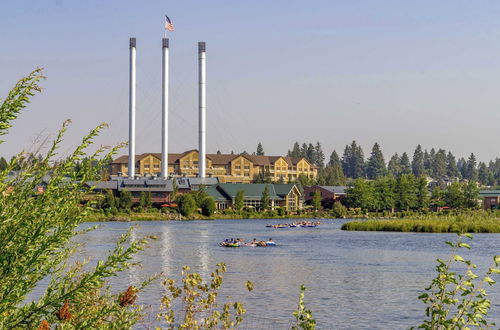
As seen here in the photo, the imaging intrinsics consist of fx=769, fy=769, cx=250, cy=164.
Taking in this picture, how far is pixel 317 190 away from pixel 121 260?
6812 inches

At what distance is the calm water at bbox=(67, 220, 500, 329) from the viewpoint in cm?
3344

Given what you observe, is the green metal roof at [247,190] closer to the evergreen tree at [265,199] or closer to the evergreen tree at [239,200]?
the evergreen tree at [265,199]

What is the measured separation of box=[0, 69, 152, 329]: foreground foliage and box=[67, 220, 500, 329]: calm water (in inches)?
798

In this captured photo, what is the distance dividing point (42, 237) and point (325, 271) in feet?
139

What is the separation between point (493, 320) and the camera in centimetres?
3116

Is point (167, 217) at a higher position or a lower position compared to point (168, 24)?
lower

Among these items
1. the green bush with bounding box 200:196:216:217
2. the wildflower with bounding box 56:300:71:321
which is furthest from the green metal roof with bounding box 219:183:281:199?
the wildflower with bounding box 56:300:71:321

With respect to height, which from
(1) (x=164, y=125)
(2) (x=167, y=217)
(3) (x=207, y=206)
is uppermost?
(1) (x=164, y=125)

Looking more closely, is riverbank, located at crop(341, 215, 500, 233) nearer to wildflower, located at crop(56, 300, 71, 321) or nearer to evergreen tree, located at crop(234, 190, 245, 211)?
evergreen tree, located at crop(234, 190, 245, 211)

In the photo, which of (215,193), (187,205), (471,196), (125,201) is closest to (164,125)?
(215,193)

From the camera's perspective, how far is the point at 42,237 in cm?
938

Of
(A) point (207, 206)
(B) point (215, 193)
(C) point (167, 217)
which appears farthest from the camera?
(B) point (215, 193)

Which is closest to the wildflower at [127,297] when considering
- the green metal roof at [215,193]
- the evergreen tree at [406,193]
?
the green metal roof at [215,193]

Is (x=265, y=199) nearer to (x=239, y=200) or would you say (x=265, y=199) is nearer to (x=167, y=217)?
(x=239, y=200)
